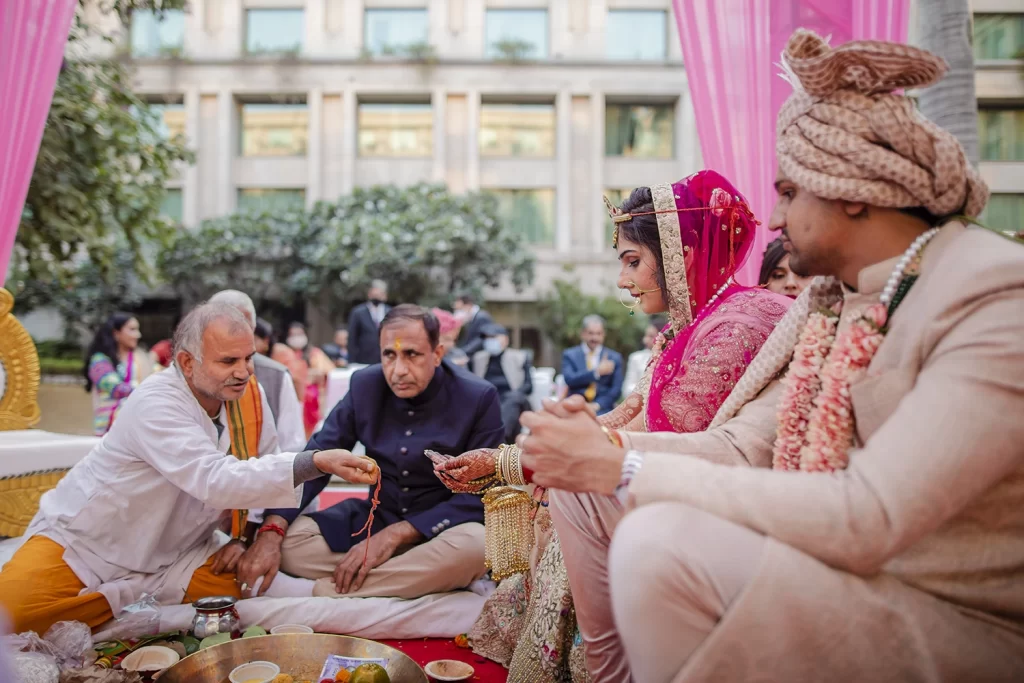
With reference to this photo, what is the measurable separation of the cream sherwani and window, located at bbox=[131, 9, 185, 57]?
79.6 ft

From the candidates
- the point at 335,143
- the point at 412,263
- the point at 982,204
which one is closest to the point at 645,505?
the point at 982,204

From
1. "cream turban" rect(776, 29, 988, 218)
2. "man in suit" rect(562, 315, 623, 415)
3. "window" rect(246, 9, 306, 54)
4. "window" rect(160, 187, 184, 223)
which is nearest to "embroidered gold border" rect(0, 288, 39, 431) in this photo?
"cream turban" rect(776, 29, 988, 218)

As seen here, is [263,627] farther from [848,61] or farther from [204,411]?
[848,61]

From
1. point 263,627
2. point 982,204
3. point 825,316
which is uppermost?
point 982,204

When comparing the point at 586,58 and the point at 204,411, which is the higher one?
the point at 586,58

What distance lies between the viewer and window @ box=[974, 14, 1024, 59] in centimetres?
1371

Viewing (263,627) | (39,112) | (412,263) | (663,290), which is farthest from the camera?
(412,263)

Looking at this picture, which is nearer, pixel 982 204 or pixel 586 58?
pixel 982 204

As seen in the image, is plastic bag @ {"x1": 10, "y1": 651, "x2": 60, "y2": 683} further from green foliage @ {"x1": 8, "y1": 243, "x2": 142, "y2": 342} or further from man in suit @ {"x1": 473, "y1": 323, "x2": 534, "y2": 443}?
green foliage @ {"x1": 8, "y1": 243, "x2": 142, "y2": 342}

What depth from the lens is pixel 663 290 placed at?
2684 millimetres

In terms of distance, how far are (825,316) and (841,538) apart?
663mm

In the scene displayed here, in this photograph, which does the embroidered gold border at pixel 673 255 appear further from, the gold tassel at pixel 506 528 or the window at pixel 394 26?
the window at pixel 394 26

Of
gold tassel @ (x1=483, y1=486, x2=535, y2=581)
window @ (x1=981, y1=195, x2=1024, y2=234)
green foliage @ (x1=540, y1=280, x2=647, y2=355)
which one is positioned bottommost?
→ gold tassel @ (x1=483, y1=486, x2=535, y2=581)

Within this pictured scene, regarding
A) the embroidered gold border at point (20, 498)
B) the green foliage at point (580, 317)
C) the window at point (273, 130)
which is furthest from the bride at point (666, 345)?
the window at point (273, 130)
